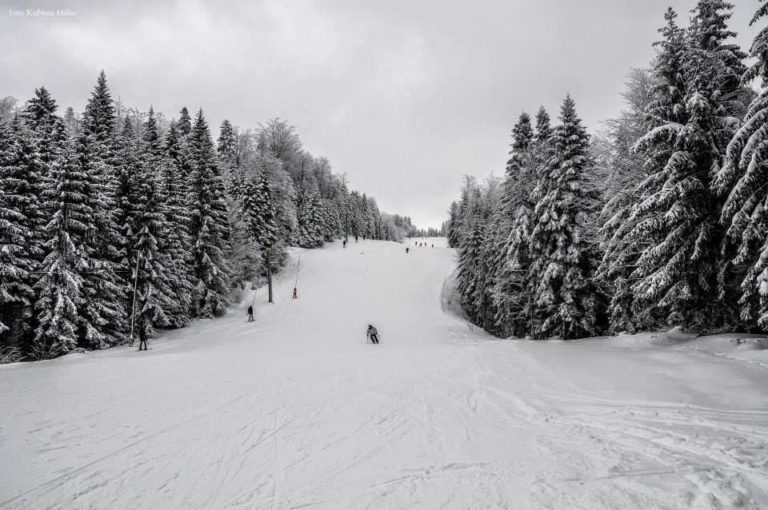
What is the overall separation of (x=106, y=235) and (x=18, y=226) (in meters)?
4.37

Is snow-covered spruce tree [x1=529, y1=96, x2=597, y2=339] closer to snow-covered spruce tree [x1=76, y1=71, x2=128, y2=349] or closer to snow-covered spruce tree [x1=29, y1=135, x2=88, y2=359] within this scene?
snow-covered spruce tree [x1=76, y1=71, x2=128, y2=349]

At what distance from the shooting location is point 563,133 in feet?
62.4

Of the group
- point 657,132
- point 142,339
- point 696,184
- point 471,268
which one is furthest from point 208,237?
point 696,184

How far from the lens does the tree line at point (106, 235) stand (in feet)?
56.4

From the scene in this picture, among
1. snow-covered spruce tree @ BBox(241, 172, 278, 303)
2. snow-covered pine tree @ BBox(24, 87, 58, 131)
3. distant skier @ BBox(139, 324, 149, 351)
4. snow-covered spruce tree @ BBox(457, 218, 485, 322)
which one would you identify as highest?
snow-covered pine tree @ BBox(24, 87, 58, 131)

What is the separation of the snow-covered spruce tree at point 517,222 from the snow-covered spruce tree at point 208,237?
21.6 metres

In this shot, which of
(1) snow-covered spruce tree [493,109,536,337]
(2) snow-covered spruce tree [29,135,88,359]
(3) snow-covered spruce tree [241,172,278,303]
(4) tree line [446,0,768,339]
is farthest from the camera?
(3) snow-covered spruce tree [241,172,278,303]

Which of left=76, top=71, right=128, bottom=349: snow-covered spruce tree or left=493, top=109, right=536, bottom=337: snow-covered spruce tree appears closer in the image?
left=76, top=71, right=128, bottom=349: snow-covered spruce tree

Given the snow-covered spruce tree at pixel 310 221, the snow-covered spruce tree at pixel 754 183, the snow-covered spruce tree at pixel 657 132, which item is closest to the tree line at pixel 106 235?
the snow-covered spruce tree at pixel 310 221

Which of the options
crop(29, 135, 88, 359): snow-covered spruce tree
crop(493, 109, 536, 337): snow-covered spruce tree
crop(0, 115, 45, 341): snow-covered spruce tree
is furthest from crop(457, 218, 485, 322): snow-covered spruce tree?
crop(0, 115, 45, 341): snow-covered spruce tree

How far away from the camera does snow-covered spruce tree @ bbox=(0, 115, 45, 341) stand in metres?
16.5

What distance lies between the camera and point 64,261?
59.4 feet

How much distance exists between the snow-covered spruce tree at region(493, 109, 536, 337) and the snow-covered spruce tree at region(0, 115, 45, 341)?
25.0 m

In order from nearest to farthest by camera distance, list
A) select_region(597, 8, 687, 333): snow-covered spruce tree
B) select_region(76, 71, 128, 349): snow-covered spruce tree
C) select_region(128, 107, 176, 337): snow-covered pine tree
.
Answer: select_region(597, 8, 687, 333): snow-covered spruce tree → select_region(76, 71, 128, 349): snow-covered spruce tree → select_region(128, 107, 176, 337): snow-covered pine tree
